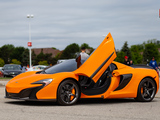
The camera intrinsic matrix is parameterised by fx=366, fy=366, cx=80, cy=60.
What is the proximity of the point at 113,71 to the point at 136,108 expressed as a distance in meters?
1.50

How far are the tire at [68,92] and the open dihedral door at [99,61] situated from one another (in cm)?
39

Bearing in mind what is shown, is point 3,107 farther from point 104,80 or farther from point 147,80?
point 147,80

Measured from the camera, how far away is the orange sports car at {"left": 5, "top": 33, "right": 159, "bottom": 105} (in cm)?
884

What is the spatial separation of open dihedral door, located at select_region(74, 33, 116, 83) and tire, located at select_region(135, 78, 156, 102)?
1.43 metres

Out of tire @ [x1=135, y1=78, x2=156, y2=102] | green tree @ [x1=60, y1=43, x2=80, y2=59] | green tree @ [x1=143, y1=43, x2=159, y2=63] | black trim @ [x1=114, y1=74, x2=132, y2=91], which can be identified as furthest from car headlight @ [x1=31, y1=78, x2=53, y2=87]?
green tree @ [x1=60, y1=43, x2=80, y2=59]

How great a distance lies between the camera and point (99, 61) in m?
9.31

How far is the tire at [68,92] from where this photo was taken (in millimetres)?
8948

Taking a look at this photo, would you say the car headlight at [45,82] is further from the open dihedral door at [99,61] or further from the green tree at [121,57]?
the green tree at [121,57]

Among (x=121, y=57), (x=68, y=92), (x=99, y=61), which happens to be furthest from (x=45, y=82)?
(x=121, y=57)

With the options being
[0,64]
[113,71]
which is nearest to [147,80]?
[113,71]

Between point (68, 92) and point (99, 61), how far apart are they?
112 centimetres

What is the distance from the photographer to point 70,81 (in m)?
9.09

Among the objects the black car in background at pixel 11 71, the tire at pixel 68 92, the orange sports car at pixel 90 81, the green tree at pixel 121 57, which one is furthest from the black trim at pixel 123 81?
the green tree at pixel 121 57

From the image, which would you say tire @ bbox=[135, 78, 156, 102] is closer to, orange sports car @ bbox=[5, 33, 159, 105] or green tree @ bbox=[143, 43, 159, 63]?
orange sports car @ bbox=[5, 33, 159, 105]
